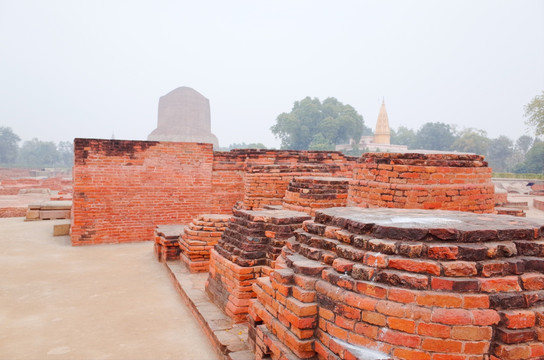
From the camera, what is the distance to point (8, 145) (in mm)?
59469

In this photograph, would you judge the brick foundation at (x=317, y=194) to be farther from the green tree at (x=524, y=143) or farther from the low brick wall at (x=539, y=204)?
the green tree at (x=524, y=143)

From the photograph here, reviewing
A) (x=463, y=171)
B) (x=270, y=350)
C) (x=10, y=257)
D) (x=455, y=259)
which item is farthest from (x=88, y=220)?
(x=455, y=259)

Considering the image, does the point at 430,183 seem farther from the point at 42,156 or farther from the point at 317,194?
the point at 42,156

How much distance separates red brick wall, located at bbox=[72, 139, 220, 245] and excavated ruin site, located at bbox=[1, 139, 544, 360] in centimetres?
261

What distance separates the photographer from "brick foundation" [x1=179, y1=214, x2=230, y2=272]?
519cm

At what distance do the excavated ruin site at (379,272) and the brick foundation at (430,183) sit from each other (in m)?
0.01

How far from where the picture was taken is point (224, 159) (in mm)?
8539

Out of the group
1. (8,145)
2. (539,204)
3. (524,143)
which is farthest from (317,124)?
(8,145)

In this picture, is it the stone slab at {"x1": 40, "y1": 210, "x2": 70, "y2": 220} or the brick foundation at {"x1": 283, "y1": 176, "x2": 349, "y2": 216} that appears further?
the stone slab at {"x1": 40, "y1": 210, "x2": 70, "y2": 220}

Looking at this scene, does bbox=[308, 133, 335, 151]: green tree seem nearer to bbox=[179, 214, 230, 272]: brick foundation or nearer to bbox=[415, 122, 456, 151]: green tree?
bbox=[415, 122, 456, 151]: green tree

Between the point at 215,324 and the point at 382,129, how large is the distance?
6033 cm

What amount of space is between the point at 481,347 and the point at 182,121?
4426 cm

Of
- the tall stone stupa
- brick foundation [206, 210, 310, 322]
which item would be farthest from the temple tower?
brick foundation [206, 210, 310, 322]

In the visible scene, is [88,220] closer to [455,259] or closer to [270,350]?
[270,350]
